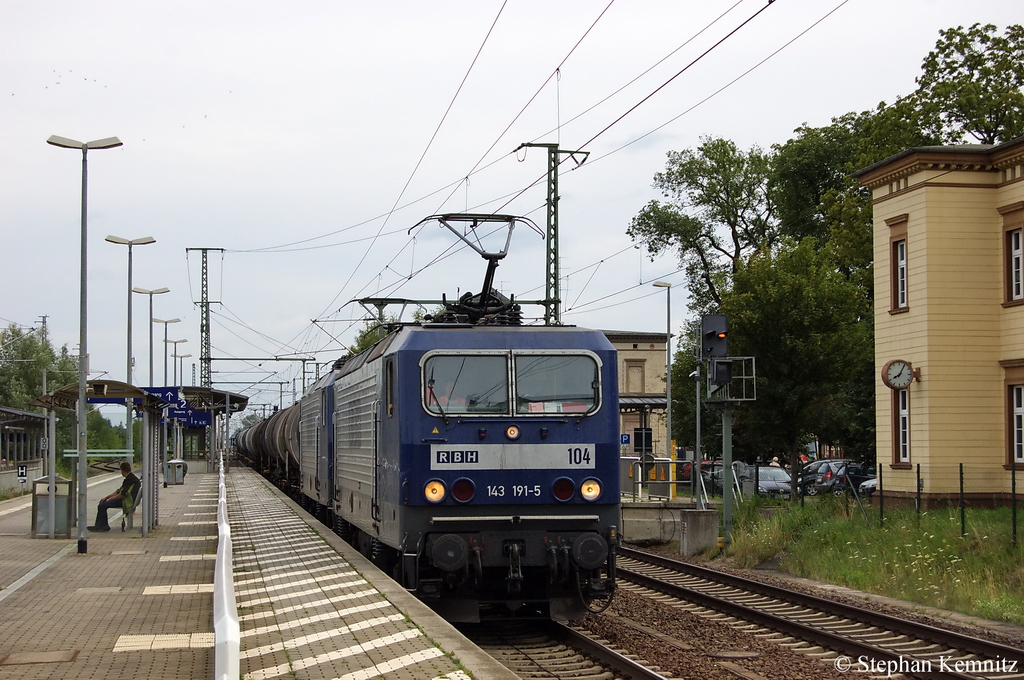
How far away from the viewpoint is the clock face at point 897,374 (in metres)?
22.9

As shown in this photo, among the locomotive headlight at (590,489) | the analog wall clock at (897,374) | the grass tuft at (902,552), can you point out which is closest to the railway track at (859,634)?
the grass tuft at (902,552)

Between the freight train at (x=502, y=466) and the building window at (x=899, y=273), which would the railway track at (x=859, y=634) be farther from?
the building window at (x=899, y=273)

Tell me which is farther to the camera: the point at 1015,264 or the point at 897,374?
the point at 897,374

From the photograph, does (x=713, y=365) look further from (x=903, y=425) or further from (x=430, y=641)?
(x=430, y=641)

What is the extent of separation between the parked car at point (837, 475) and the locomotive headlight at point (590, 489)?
21.2 m

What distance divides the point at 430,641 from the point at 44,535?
14.1 m

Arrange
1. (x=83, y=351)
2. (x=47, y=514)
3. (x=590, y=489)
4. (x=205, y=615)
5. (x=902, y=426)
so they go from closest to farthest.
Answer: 1. (x=590, y=489)
2. (x=205, y=615)
3. (x=83, y=351)
4. (x=47, y=514)
5. (x=902, y=426)

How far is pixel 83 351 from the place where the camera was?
18.9 m

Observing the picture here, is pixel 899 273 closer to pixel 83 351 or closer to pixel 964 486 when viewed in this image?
pixel 964 486

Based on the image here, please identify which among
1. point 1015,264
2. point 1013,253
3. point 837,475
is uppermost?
point 1013,253

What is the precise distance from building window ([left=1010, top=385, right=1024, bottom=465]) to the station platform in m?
13.0

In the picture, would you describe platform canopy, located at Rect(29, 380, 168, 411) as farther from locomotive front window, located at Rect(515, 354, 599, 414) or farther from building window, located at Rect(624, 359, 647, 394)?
building window, located at Rect(624, 359, 647, 394)

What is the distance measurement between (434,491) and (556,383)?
1.65m

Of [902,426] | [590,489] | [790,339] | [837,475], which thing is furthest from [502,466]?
[837,475]
